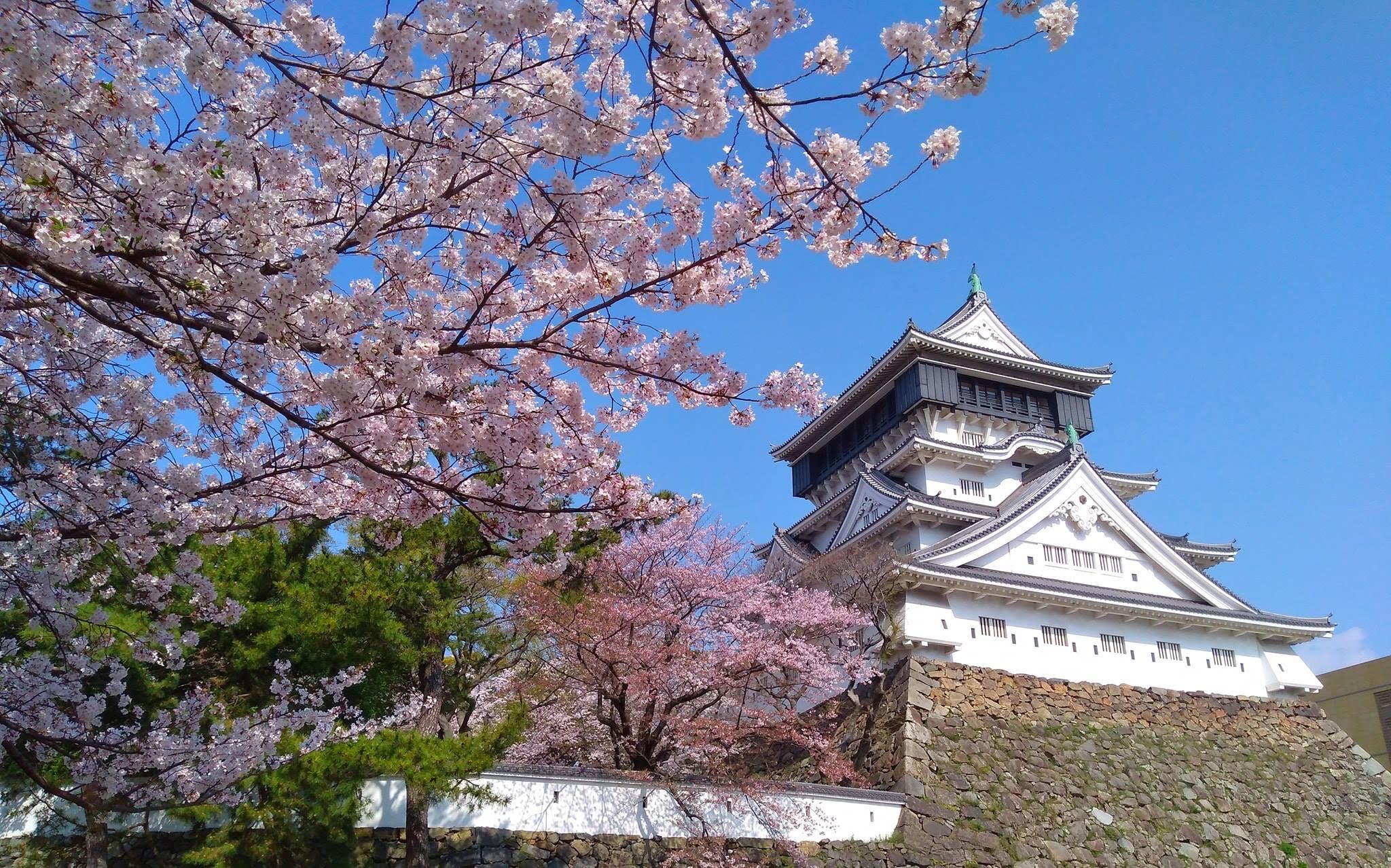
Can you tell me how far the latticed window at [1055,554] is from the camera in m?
16.6

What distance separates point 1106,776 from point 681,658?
743cm

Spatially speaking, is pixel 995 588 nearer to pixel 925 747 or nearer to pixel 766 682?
pixel 925 747

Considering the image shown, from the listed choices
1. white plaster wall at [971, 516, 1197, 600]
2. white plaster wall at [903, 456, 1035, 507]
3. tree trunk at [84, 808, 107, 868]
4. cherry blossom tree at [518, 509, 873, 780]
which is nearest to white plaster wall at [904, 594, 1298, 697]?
white plaster wall at [971, 516, 1197, 600]

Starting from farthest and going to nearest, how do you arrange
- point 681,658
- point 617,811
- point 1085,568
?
point 1085,568
point 681,658
point 617,811

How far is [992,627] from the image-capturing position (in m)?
15.4

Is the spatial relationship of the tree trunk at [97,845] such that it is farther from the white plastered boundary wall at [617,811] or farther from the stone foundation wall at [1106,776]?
the stone foundation wall at [1106,776]

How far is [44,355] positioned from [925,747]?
1208 centimetres

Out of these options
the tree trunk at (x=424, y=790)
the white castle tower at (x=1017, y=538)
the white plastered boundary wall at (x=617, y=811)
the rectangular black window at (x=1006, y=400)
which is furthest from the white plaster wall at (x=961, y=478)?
the tree trunk at (x=424, y=790)

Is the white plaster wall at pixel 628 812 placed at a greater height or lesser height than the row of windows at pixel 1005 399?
lesser

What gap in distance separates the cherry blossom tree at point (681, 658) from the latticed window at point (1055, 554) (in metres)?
3.98

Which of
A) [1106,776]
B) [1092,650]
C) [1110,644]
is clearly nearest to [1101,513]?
[1110,644]

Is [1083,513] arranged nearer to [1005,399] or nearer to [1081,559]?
[1081,559]

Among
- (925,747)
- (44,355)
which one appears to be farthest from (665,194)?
(925,747)

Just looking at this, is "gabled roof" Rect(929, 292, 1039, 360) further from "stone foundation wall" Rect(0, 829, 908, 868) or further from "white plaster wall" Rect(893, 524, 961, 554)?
"stone foundation wall" Rect(0, 829, 908, 868)
